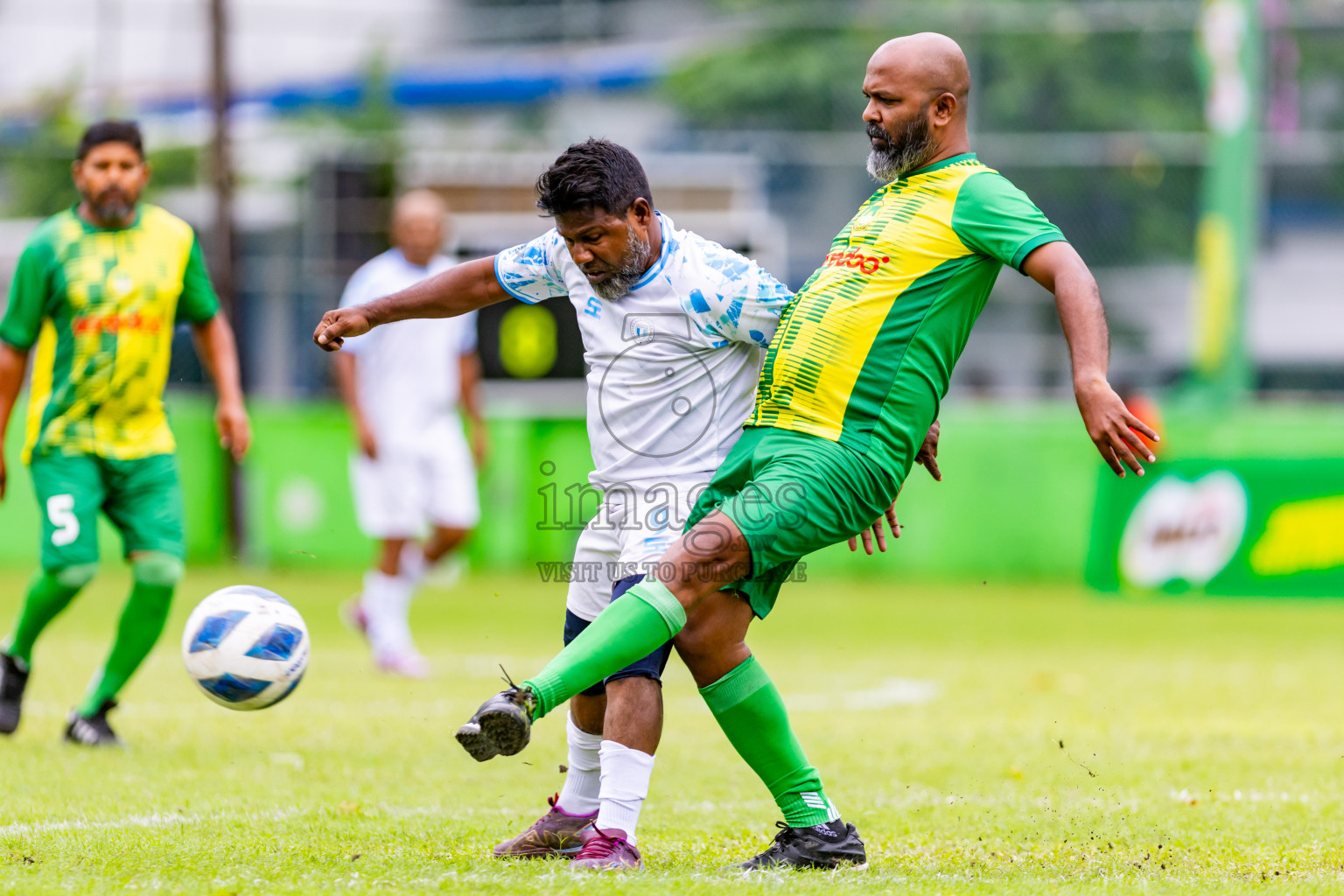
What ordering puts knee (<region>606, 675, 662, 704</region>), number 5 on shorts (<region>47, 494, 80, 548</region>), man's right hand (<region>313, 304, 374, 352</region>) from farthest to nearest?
number 5 on shorts (<region>47, 494, 80, 548</region>)
man's right hand (<region>313, 304, 374, 352</region>)
knee (<region>606, 675, 662, 704</region>)

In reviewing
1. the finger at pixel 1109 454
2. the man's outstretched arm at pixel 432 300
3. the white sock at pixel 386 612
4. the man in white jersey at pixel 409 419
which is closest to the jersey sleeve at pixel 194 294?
the man's outstretched arm at pixel 432 300

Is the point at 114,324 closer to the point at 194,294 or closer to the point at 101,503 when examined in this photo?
the point at 194,294

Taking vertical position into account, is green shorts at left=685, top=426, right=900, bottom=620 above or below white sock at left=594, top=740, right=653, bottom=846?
above

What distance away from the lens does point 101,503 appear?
6191 mm

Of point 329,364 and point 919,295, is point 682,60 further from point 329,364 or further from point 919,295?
point 919,295

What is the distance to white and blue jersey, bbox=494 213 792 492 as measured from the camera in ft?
13.7

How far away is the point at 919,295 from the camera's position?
403 cm

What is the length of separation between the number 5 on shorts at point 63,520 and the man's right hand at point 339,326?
201cm

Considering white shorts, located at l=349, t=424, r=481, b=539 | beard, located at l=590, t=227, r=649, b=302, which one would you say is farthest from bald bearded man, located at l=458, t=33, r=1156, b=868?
white shorts, located at l=349, t=424, r=481, b=539

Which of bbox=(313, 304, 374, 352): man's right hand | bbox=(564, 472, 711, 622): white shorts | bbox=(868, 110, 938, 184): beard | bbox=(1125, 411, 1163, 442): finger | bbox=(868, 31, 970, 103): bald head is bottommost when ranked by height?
bbox=(564, 472, 711, 622): white shorts

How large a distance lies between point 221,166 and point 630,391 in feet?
40.7

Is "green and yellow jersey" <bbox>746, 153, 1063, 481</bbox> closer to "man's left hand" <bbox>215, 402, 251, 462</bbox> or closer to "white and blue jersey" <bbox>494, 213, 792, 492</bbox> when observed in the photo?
"white and blue jersey" <bbox>494, 213, 792, 492</bbox>

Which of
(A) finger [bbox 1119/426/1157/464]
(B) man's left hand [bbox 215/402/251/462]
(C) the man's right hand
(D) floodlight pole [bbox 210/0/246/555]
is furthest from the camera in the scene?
(D) floodlight pole [bbox 210/0/246/555]

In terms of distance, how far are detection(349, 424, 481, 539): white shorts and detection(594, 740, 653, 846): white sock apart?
17.6 ft
